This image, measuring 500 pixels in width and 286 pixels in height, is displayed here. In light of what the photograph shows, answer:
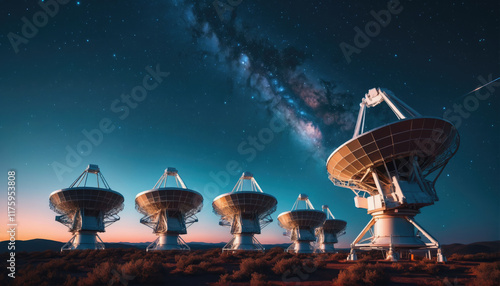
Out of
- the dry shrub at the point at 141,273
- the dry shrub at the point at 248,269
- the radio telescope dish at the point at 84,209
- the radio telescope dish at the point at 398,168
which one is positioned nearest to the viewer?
the dry shrub at the point at 141,273

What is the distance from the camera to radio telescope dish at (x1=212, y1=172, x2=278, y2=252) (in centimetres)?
3975

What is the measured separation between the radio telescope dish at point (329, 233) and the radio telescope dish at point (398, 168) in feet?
138

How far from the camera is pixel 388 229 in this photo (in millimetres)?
22781

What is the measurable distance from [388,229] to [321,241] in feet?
146

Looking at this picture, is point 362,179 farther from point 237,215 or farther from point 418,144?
point 237,215

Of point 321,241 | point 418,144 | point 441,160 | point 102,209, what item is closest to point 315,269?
point 418,144

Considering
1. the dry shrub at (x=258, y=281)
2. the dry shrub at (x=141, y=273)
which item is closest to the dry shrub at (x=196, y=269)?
the dry shrub at (x=141, y=273)

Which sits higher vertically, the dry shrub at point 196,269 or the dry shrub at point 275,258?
the dry shrub at point 196,269

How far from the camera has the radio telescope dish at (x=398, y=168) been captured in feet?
68.5

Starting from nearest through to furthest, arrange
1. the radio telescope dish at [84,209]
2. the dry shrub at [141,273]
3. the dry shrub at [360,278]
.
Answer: the dry shrub at [360,278], the dry shrub at [141,273], the radio telescope dish at [84,209]

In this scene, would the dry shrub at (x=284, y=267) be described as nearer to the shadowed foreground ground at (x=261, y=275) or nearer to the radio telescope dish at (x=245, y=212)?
the shadowed foreground ground at (x=261, y=275)

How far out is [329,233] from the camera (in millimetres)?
65562

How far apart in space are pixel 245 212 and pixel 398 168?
23349 mm

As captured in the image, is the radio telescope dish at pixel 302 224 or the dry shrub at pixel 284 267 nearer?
the dry shrub at pixel 284 267
